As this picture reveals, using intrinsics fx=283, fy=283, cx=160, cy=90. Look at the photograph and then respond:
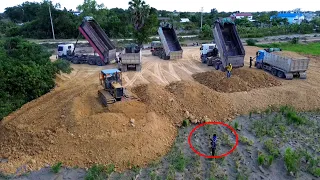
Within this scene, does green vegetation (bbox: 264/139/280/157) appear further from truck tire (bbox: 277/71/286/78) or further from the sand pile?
truck tire (bbox: 277/71/286/78)

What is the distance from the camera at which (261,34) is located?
48.1m

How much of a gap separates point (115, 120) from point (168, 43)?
55.7ft

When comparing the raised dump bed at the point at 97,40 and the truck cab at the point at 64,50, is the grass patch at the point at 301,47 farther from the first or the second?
the truck cab at the point at 64,50

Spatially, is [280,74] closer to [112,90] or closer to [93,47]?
[112,90]

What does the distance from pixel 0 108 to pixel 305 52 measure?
3030 centimetres

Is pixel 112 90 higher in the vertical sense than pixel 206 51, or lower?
lower

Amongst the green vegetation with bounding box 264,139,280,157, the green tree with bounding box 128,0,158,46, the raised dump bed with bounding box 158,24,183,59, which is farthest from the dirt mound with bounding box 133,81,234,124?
the green tree with bounding box 128,0,158,46

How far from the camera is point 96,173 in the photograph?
10211 millimetres

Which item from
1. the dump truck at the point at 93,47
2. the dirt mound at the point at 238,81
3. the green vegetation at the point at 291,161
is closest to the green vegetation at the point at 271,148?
the green vegetation at the point at 291,161

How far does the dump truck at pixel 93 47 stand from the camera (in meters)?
24.5

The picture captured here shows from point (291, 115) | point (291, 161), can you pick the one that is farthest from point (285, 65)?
point (291, 161)

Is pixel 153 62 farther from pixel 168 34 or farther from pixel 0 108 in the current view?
pixel 0 108

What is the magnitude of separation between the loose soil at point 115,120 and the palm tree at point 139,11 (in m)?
16.2

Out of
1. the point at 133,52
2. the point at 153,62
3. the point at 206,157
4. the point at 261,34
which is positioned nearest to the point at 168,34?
the point at 153,62
